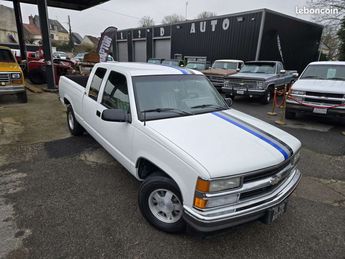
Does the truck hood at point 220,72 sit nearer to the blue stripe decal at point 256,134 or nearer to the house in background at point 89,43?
the blue stripe decal at point 256,134

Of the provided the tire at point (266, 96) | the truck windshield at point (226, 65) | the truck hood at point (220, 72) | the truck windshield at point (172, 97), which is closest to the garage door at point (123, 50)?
the truck windshield at point (226, 65)

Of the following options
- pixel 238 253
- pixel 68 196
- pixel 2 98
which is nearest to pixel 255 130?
pixel 238 253

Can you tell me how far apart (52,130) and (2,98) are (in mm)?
5764

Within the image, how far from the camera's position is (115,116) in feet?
9.19

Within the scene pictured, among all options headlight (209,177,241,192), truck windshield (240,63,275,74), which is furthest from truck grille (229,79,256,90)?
headlight (209,177,241,192)

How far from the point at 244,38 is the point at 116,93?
573 inches

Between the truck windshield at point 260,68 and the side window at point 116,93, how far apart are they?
29.2ft

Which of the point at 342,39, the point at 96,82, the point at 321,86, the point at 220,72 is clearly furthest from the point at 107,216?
the point at 342,39

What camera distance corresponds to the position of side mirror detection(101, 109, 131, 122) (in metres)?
2.78

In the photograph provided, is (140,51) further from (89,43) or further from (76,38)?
(76,38)

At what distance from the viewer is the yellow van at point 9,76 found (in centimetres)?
796

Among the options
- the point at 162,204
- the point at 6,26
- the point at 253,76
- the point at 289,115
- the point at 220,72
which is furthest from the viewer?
the point at 6,26

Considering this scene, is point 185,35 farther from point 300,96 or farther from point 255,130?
point 255,130

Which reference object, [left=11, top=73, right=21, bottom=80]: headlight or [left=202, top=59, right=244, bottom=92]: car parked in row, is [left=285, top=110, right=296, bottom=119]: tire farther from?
[left=11, top=73, right=21, bottom=80]: headlight
